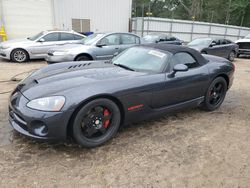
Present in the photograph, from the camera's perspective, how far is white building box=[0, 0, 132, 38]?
14.2 meters

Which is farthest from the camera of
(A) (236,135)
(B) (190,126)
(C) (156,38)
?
(C) (156,38)

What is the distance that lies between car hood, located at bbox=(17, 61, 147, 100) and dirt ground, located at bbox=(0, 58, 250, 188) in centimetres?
72

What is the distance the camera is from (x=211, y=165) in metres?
2.67

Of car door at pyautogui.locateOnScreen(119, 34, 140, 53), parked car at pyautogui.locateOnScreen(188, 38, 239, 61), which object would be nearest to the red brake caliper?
car door at pyautogui.locateOnScreen(119, 34, 140, 53)

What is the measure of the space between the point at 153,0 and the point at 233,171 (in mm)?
44193

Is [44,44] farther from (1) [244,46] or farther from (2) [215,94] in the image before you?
(1) [244,46]

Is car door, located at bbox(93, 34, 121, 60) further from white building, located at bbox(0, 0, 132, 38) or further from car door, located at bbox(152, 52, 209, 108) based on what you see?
white building, located at bbox(0, 0, 132, 38)

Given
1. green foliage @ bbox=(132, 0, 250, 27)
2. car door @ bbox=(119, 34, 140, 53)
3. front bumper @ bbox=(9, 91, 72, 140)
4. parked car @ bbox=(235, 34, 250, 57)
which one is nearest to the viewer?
front bumper @ bbox=(9, 91, 72, 140)

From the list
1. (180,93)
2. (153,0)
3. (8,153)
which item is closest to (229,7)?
(153,0)

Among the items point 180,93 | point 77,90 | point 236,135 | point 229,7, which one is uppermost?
point 229,7

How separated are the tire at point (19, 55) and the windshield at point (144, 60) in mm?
6383

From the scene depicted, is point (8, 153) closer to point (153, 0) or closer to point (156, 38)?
point (156, 38)

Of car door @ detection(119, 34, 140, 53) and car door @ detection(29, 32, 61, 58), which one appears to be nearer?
car door @ detection(119, 34, 140, 53)

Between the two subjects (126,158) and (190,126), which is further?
(190,126)
